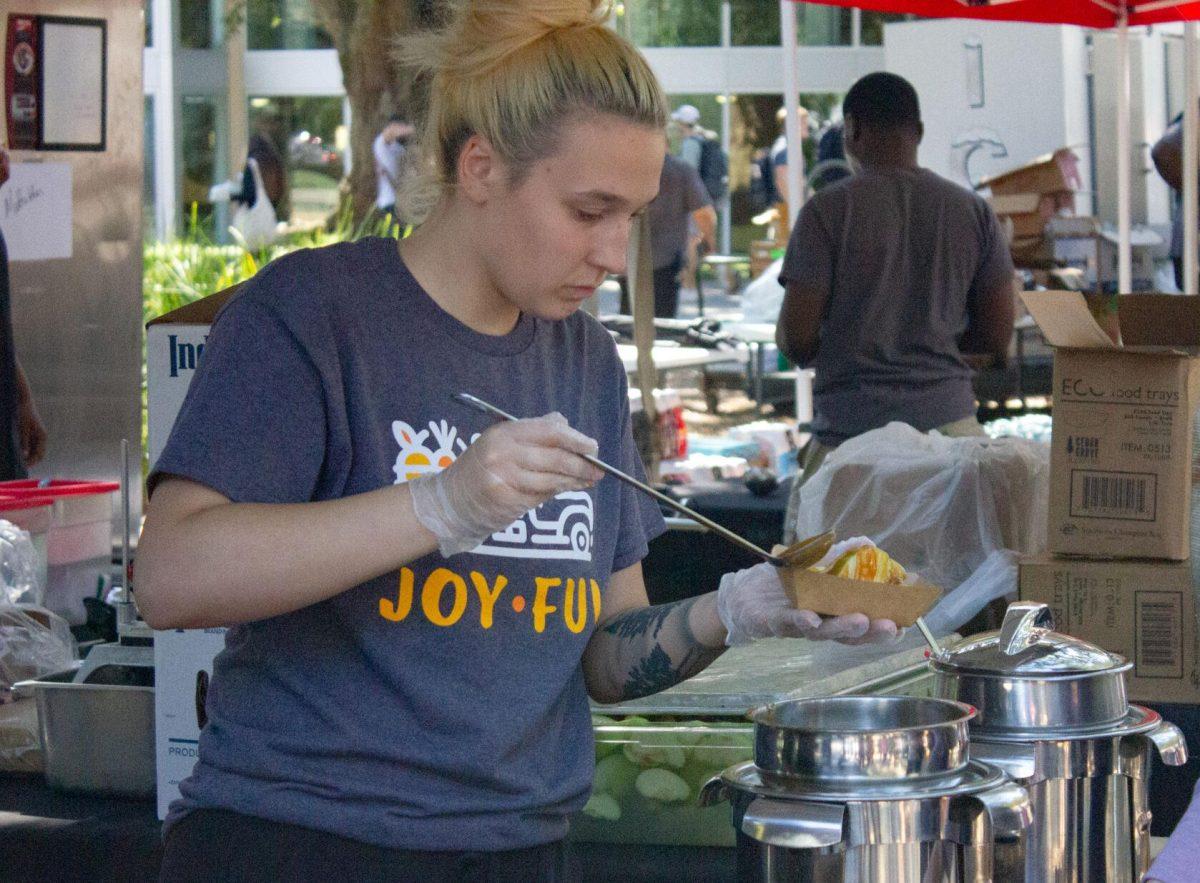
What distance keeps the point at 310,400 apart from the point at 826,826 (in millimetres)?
610

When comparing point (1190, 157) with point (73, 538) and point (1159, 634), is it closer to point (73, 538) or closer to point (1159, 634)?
point (1159, 634)

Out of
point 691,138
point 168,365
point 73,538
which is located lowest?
point 73,538

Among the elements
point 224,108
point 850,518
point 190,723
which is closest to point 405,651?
point 190,723

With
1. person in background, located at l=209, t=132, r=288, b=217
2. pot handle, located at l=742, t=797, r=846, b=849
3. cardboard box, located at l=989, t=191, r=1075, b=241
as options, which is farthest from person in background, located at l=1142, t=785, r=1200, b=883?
person in background, located at l=209, t=132, r=288, b=217

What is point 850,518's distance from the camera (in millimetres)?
3699

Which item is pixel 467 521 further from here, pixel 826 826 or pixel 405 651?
pixel 826 826

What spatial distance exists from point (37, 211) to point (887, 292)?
7.16ft

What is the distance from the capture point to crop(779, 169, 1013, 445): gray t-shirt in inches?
172

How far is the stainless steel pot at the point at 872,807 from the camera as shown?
1.55m

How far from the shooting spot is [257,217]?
11.3m

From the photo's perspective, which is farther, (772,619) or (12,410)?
(12,410)

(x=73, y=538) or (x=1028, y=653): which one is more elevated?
(x=73, y=538)

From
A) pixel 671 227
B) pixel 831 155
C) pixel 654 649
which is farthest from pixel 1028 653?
pixel 671 227

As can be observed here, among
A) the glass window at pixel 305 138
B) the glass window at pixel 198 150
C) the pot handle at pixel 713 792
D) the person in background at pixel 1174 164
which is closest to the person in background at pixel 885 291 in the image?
the pot handle at pixel 713 792
